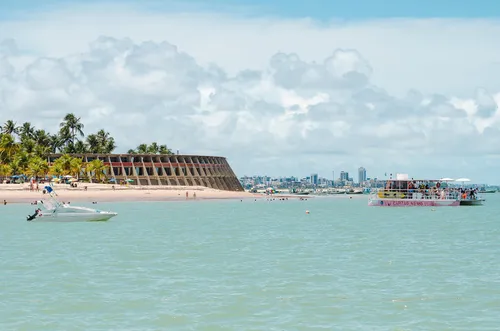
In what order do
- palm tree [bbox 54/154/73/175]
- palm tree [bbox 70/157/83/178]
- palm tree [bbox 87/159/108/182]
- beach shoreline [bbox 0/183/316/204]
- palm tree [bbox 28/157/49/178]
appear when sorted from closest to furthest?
beach shoreline [bbox 0/183/316/204]
palm tree [bbox 28/157/49/178]
palm tree [bbox 54/154/73/175]
palm tree [bbox 70/157/83/178]
palm tree [bbox 87/159/108/182]

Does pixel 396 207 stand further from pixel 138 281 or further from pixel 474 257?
pixel 138 281

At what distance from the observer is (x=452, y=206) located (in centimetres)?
12381

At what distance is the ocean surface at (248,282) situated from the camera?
2322cm

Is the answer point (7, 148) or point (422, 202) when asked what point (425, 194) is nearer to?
point (422, 202)

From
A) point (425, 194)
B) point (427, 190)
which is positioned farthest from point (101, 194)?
point (427, 190)

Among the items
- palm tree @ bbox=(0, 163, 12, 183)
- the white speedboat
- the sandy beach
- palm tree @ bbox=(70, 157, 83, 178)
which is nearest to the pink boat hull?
the sandy beach

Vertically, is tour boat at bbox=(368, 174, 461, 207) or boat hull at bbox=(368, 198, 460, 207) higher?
tour boat at bbox=(368, 174, 461, 207)

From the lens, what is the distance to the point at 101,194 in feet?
473

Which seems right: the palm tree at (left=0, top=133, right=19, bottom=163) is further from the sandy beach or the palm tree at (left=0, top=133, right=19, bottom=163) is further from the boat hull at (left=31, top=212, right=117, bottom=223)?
the boat hull at (left=31, top=212, right=117, bottom=223)

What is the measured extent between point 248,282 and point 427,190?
86708mm

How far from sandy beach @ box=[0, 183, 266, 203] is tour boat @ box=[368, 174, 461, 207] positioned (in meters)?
54.1

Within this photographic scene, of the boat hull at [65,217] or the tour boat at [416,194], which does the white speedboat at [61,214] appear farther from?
the tour boat at [416,194]

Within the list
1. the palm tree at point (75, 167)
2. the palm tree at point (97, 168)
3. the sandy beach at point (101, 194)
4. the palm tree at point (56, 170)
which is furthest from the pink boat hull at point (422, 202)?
the palm tree at point (97, 168)

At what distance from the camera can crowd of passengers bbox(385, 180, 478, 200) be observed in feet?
369
